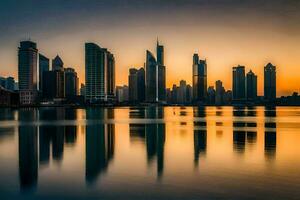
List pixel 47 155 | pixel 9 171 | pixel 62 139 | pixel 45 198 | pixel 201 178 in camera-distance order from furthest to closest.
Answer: pixel 62 139
pixel 47 155
pixel 9 171
pixel 201 178
pixel 45 198

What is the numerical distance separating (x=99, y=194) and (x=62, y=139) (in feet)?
110

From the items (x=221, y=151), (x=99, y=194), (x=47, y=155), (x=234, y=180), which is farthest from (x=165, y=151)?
(x=99, y=194)

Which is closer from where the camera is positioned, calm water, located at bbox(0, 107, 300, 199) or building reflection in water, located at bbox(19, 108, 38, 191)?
calm water, located at bbox(0, 107, 300, 199)

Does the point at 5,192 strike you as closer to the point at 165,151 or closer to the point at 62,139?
the point at 165,151

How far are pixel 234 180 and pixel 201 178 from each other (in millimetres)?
2452

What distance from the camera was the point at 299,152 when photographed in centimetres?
4169

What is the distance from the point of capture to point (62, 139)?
54188 mm

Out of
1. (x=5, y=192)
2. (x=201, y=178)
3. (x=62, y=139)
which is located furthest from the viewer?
(x=62, y=139)

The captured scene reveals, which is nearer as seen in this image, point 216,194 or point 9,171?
point 216,194

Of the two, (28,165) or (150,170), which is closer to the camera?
(150,170)

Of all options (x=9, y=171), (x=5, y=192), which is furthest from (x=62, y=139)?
(x=5, y=192)

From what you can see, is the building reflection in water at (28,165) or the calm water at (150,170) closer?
the calm water at (150,170)

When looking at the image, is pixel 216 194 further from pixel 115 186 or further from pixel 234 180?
pixel 115 186

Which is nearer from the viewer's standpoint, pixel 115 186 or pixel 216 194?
pixel 216 194
